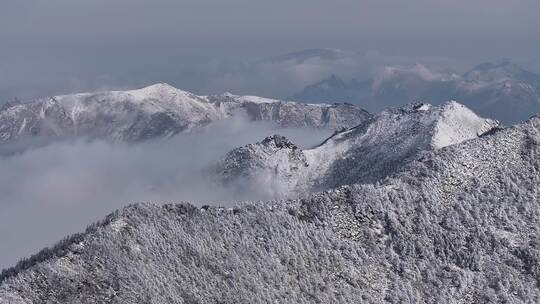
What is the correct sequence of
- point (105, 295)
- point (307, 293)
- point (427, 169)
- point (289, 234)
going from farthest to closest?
point (427, 169)
point (289, 234)
point (307, 293)
point (105, 295)

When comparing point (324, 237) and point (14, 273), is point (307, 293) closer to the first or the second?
point (324, 237)

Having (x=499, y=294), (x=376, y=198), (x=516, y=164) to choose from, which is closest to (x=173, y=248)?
(x=376, y=198)

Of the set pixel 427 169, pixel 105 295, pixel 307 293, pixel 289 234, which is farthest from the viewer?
pixel 427 169

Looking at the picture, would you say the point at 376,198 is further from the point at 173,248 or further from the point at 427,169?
the point at 173,248

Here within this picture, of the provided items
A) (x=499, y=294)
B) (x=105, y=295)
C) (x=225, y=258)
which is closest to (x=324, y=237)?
(x=225, y=258)

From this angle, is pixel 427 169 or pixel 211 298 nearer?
pixel 211 298

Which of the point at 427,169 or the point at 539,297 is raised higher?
the point at 427,169
